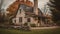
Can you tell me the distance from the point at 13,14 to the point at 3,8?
0.15 m

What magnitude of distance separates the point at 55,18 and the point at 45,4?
213mm

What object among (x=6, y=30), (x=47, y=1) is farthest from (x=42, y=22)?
(x=6, y=30)

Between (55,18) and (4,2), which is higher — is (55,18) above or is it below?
below

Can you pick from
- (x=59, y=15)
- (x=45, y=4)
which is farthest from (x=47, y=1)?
(x=59, y=15)

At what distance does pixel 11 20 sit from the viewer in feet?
8.51

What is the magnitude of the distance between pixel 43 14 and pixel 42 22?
10 cm

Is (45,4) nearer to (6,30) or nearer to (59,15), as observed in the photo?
(59,15)

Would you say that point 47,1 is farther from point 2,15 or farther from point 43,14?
point 2,15

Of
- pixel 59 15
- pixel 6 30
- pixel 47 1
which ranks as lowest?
pixel 6 30

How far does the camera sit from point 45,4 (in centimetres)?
258

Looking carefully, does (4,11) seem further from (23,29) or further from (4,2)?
(23,29)

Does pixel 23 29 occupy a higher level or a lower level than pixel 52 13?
lower

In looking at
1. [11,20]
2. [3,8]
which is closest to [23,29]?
[11,20]

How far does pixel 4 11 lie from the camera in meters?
2.62
